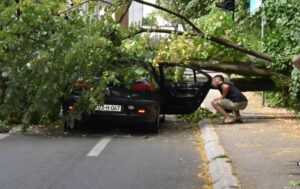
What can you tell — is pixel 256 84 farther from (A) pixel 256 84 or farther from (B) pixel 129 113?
(B) pixel 129 113

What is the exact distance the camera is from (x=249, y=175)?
7.57 meters

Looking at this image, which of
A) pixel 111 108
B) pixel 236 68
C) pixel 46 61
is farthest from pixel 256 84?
pixel 46 61

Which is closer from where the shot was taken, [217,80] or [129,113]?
[129,113]

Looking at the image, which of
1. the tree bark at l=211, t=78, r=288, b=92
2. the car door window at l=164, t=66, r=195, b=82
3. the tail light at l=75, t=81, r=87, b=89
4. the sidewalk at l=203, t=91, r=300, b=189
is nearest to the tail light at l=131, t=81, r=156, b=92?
the car door window at l=164, t=66, r=195, b=82

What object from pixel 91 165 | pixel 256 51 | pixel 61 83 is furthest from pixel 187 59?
pixel 61 83

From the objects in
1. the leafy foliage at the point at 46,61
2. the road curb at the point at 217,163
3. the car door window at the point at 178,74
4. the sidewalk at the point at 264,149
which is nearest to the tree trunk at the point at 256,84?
the sidewalk at the point at 264,149

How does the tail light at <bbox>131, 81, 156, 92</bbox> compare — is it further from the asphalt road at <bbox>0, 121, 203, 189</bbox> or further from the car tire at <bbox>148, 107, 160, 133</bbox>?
the asphalt road at <bbox>0, 121, 203, 189</bbox>

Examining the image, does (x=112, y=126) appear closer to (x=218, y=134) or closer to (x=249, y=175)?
(x=218, y=134)

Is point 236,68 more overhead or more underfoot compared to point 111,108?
more overhead

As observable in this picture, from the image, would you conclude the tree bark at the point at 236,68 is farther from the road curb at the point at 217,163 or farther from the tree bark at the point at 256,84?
the road curb at the point at 217,163

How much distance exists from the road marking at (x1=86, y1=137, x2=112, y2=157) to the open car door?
2.09 m

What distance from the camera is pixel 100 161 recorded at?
9062mm

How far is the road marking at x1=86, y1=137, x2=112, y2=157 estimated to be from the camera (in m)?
9.71

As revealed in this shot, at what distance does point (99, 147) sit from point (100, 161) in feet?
4.72
